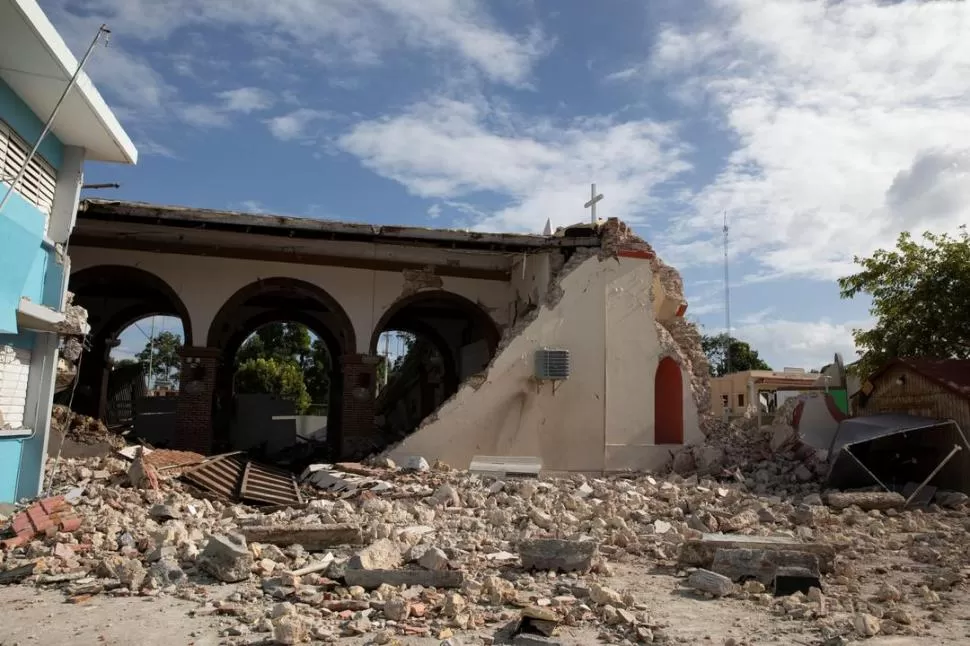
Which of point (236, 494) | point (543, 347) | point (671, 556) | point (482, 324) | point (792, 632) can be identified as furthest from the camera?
point (482, 324)

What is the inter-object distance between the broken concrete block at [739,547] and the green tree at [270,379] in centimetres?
2567

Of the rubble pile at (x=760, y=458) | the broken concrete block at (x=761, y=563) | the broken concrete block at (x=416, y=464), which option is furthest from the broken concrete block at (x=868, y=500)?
the broken concrete block at (x=416, y=464)

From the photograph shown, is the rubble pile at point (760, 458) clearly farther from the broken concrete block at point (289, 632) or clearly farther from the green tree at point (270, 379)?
the green tree at point (270, 379)

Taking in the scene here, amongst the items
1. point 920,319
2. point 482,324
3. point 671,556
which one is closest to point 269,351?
point 482,324

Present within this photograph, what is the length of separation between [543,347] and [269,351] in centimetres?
2581

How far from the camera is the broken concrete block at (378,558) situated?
17.1 feet

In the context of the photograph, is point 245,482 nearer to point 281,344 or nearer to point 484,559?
point 484,559

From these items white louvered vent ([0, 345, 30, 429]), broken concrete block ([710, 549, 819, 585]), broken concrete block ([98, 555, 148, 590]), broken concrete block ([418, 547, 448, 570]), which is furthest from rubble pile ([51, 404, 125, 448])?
broken concrete block ([710, 549, 819, 585])

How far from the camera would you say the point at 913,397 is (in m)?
11.6

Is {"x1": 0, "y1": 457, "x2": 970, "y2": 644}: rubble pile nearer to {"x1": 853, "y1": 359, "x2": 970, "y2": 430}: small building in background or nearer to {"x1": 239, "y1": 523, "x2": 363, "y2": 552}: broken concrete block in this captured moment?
{"x1": 239, "y1": 523, "x2": 363, "y2": 552}: broken concrete block

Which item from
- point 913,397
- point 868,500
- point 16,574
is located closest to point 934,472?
point 868,500

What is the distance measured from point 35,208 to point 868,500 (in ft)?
35.9

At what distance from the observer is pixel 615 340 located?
43.5 ft

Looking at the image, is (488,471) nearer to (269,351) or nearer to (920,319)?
(920,319)
